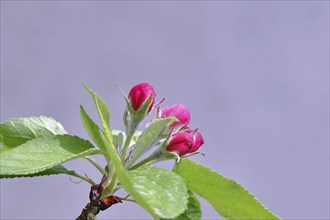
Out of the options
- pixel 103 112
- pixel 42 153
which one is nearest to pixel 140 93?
pixel 103 112

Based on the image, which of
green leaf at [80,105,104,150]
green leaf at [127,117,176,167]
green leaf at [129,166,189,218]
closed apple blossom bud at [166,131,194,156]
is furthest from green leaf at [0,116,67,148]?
green leaf at [129,166,189,218]

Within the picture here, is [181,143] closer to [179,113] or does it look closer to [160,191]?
[179,113]

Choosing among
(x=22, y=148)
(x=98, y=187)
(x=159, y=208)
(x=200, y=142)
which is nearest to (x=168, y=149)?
(x=200, y=142)

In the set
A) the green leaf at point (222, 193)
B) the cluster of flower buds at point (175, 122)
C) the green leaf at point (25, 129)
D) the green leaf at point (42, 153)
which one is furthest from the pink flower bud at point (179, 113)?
the green leaf at point (25, 129)

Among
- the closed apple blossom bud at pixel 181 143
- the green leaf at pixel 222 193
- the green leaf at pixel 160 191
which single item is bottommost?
the green leaf at pixel 160 191

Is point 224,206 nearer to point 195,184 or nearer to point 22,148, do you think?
point 195,184

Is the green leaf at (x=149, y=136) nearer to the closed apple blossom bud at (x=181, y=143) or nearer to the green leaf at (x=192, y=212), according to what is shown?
the closed apple blossom bud at (x=181, y=143)
